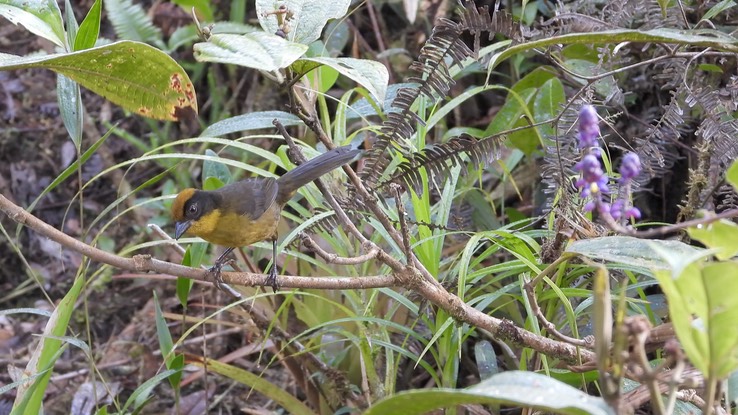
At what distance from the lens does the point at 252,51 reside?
1.43m

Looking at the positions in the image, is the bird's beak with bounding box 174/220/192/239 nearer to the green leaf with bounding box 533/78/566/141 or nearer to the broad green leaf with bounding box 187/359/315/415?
the broad green leaf with bounding box 187/359/315/415

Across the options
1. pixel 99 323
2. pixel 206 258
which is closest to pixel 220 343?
pixel 206 258

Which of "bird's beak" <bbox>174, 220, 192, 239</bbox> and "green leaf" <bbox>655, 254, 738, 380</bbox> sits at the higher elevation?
"green leaf" <bbox>655, 254, 738, 380</bbox>

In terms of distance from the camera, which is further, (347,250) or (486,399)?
(347,250)

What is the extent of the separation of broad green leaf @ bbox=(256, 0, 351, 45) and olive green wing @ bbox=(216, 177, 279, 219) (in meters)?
1.19

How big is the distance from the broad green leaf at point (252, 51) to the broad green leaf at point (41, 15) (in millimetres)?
550

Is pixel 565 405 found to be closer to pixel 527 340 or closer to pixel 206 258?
pixel 527 340

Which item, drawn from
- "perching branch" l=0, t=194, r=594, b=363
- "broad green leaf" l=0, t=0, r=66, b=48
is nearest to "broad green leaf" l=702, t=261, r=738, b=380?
"perching branch" l=0, t=194, r=594, b=363

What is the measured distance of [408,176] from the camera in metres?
2.18

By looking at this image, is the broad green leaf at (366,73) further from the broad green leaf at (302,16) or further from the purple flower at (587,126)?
the purple flower at (587,126)

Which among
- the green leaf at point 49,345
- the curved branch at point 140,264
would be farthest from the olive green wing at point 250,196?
the curved branch at point 140,264

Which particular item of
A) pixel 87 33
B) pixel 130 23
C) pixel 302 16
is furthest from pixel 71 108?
pixel 130 23

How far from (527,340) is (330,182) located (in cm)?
117

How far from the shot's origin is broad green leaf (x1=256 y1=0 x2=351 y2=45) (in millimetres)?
1786
